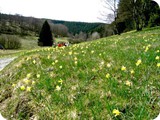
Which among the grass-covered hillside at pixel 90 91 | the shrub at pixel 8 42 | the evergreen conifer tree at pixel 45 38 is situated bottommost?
the evergreen conifer tree at pixel 45 38

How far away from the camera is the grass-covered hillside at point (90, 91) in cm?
440

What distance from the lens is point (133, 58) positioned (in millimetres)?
6371

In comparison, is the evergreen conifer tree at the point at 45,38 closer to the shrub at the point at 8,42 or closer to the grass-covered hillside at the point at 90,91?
the shrub at the point at 8,42

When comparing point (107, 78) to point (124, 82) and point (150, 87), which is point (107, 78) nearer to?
point (124, 82)

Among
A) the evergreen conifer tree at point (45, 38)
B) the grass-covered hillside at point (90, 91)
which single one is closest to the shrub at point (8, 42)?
the evergreen conifer tree at point (45, 38)

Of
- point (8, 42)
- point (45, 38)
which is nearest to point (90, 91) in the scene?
point (8, 42)

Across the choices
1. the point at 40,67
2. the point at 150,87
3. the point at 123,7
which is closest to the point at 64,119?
the point at 150,87

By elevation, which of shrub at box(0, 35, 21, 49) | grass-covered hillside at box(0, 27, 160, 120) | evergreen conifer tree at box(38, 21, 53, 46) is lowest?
evergreen conifer tree at box(38, 21, 53, 46)

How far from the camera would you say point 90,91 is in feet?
17.3

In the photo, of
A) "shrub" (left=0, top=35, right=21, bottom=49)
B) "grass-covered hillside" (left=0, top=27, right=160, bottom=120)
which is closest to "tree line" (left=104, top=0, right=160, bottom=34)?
"shrub" (left=0, top=35, right=21, bottom=49)

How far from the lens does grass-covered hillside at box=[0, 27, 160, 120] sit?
4398 mm

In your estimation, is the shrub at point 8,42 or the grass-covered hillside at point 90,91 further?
the shrub at point 8,42

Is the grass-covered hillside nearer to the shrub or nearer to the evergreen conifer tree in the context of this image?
the shrub

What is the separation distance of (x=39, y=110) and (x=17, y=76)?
2.70m
